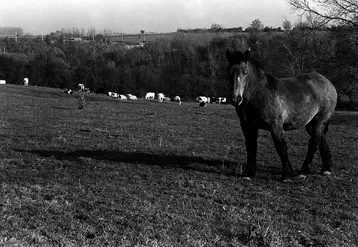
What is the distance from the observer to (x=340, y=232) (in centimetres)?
537

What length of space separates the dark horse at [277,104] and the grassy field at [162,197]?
0.74 meters

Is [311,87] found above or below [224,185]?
above

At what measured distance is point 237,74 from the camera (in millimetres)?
7047

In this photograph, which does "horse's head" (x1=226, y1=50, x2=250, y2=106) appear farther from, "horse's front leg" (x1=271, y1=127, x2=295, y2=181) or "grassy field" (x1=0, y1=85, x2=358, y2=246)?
"grassy field" (x1=0, y1=85, x2=358, y2=246)

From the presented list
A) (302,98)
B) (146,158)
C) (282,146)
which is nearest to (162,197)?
(282,146)

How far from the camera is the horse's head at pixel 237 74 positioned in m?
7.04

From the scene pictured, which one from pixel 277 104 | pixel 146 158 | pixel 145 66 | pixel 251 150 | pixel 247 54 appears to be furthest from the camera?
pixel 145 66

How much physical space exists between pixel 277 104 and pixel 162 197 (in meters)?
2.84

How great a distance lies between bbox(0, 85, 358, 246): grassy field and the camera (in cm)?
473

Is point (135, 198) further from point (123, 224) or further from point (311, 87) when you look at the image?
point (311, 87)

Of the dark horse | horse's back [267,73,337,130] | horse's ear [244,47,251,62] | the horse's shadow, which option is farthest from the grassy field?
horse's ear [244,47,251,62]

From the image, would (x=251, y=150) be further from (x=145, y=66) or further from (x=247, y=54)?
(x=145, y=66)

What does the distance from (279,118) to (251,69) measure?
1.06m

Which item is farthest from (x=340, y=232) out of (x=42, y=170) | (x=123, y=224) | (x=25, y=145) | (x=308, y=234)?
(x=25, y=145)
